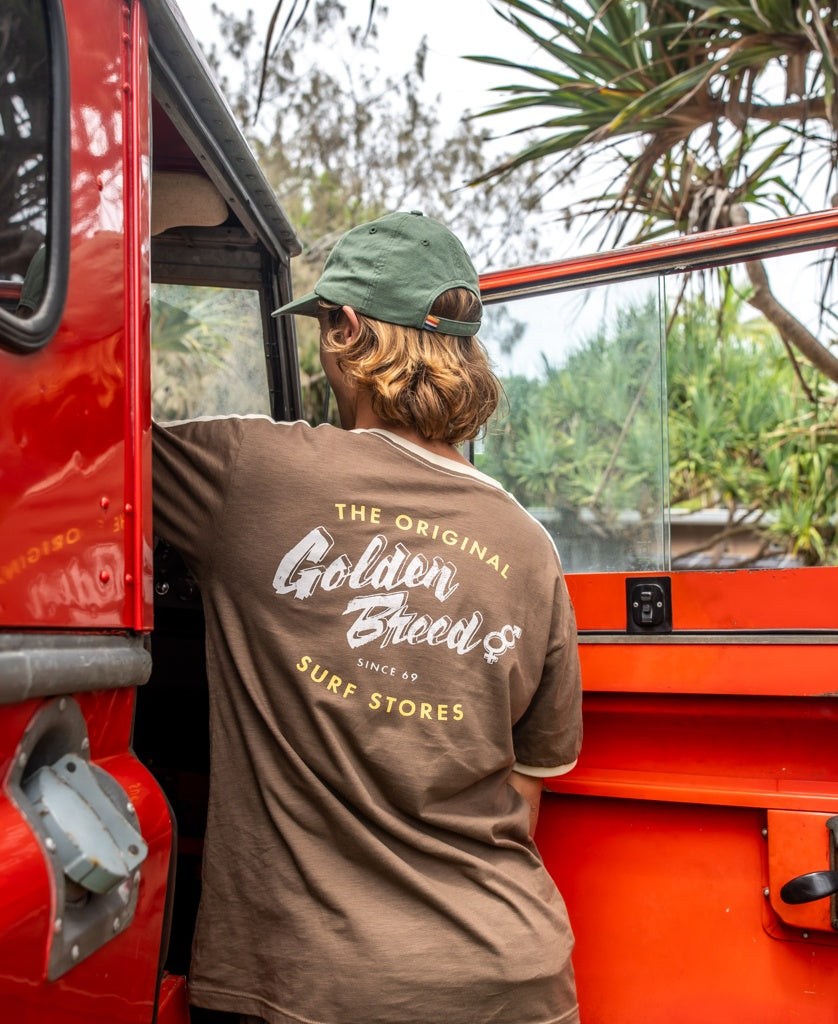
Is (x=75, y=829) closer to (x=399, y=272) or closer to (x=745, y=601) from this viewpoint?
(x=399, y=272)

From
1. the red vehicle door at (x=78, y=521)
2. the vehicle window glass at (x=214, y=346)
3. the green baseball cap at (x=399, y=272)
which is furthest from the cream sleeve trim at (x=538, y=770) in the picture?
the vehicle window glass at (x=214, y=346)

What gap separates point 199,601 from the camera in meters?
1.96

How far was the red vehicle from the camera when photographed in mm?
1045

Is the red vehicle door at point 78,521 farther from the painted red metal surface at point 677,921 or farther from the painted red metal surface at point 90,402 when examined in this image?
the painted red metal surface at point 677,921

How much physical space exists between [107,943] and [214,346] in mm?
1711

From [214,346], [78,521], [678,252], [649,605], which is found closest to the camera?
[78,521]

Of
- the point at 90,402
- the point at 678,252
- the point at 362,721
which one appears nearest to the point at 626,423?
the point at 678,252

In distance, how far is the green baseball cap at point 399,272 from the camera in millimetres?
1613

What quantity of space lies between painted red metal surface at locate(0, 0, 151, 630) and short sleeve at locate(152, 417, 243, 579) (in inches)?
7.6

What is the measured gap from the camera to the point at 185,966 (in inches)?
82.0

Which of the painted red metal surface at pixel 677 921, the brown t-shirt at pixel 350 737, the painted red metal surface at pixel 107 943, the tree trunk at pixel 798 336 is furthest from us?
the tree trunk at pixel 798 336

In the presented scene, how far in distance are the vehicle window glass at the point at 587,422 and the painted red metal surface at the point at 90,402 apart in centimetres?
124

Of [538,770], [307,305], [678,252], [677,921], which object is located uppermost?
[678,252]

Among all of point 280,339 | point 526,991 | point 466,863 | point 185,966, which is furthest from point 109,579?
point 280,339
